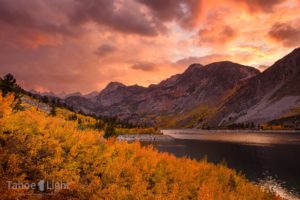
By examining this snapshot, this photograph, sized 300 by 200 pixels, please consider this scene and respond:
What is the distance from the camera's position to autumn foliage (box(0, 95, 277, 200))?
1881 centimetres

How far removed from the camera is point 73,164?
68.7 ft

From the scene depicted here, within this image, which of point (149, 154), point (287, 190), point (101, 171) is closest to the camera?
point (101, 171)

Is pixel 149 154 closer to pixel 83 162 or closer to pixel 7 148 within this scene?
pixel 83 162

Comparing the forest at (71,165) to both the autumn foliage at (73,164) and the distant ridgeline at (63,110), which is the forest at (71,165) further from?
the distant ridgeline at (63,110)

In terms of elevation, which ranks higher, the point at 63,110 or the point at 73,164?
the point at 63,110

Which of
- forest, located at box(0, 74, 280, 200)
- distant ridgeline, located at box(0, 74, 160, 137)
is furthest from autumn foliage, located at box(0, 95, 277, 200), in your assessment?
distant ridgeline, located at box(0, 74, 160, 137)

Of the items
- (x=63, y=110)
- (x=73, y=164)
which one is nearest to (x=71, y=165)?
(x=73, y=164)

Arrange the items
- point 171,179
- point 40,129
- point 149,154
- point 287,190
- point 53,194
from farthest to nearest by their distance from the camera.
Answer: point 287,190, point 149,154, point 171,179, point 40,129, point 53,194

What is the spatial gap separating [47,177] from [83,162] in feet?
13.1

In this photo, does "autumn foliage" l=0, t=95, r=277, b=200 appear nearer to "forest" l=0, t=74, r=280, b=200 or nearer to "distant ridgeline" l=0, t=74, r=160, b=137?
"forest" l=0, t=74, r=280, b=200

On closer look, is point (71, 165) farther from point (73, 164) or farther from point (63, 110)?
point (63, 110)

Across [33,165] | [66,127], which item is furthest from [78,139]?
[33,165]

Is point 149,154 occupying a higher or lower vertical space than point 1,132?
lower

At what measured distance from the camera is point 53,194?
18406mm
